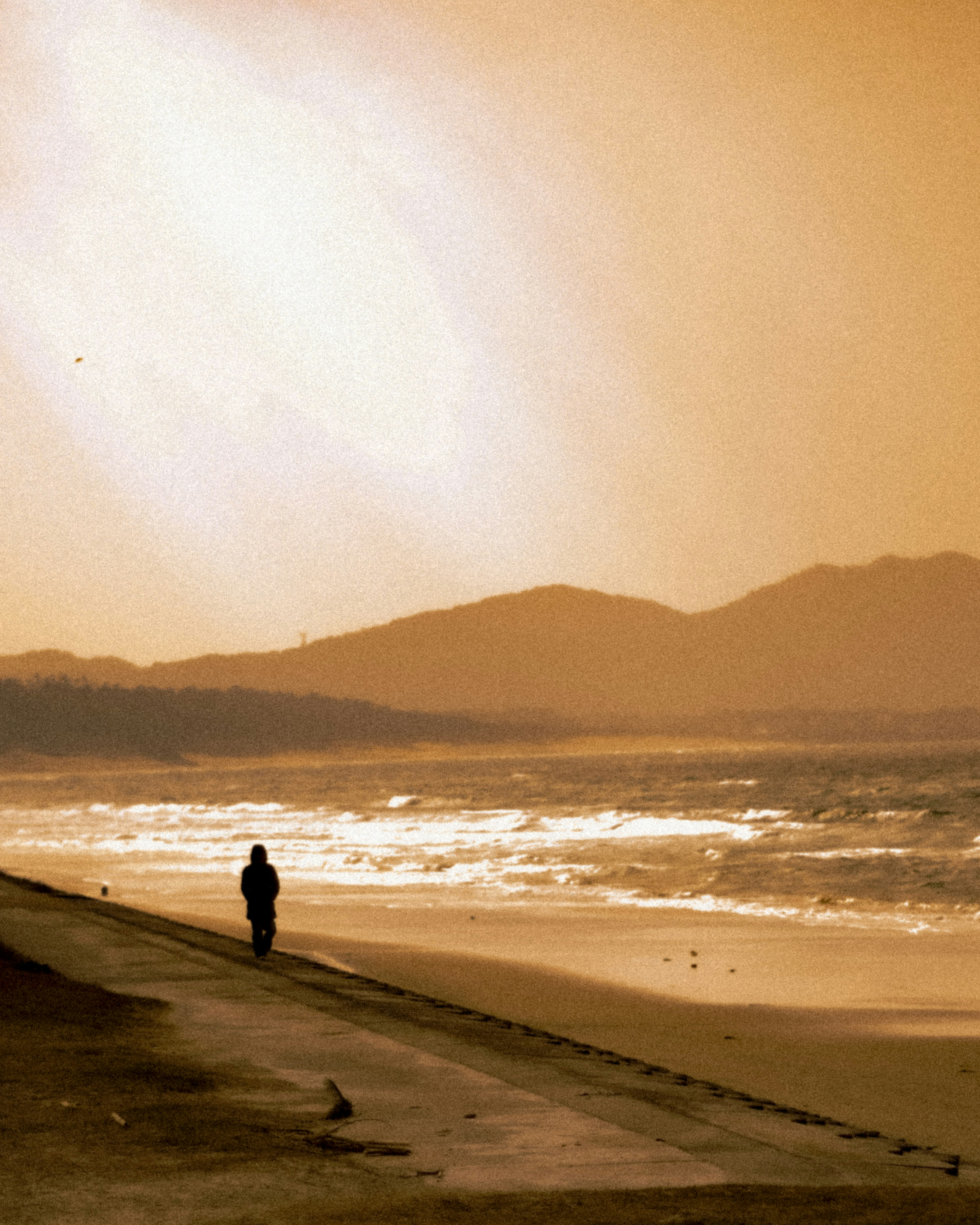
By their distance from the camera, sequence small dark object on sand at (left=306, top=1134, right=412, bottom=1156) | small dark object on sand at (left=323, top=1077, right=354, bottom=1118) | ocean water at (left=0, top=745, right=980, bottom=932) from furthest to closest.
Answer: ocean water at (left=0, top=745, right=980, bottom=932)
small dark object on sand at (left=323, top=1077, right=354, bottom=1118)
small dark object on sand at (left=306, top=1134, right=412, bottom=1156)

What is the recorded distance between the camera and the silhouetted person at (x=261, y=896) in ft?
53.6

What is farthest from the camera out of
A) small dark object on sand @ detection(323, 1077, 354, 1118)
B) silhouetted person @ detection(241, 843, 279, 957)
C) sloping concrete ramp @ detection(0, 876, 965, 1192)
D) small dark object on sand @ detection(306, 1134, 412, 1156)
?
silhouetted person @ detection(241, 843, 279, 957)

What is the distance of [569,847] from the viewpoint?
142ft

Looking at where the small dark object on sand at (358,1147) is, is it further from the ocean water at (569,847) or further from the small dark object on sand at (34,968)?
the ocean water at (569,847)

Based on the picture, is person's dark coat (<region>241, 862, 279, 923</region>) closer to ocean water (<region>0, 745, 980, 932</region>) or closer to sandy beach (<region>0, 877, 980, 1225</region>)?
sandy beach (<region>0, 877, 980, 1225</region>)

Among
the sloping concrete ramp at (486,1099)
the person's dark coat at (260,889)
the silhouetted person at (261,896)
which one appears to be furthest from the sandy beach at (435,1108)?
the person's dark coat at (260,889)

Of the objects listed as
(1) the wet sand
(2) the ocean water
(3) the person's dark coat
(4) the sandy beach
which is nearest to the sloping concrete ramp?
(4) the sandy beach

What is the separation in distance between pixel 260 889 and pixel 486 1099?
9.72 m

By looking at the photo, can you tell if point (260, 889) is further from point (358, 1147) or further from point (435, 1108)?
point (358, 1147)

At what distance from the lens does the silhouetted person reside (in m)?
16.3

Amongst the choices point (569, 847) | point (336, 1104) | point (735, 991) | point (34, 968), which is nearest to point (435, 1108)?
point (336, 1104)

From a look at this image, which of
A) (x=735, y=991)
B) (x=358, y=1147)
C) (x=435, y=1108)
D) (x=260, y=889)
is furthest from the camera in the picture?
(x=260, y=889)

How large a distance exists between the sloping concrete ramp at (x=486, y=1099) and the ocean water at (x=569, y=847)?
12.1m

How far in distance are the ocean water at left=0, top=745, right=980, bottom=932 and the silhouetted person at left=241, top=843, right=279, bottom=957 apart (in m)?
9.04
